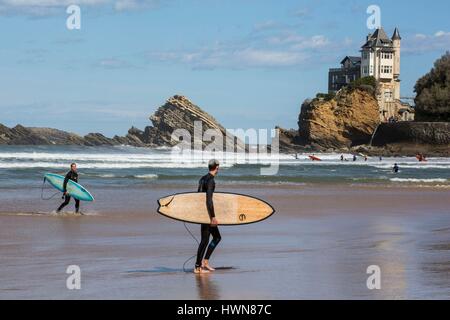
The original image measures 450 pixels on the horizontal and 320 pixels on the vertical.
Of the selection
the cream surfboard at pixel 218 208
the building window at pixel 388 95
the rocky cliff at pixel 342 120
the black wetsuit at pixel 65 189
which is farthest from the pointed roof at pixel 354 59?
the cream surfboard at pixel 218 208

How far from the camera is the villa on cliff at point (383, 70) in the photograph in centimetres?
11844

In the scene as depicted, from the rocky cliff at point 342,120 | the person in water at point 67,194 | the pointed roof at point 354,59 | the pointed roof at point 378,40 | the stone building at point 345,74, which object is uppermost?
the pointed roof at point 378,40

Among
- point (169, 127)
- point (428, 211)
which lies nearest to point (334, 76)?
point (169, 127)

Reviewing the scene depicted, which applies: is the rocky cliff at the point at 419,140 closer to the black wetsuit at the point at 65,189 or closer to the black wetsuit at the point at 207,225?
the black wetsuit at the point at 65,189

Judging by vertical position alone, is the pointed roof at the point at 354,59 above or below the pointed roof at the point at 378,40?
below

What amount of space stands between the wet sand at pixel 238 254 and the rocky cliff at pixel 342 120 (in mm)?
85988

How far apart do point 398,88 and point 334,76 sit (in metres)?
10.3

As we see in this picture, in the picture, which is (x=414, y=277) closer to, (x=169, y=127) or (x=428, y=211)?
(x=428, y=211)

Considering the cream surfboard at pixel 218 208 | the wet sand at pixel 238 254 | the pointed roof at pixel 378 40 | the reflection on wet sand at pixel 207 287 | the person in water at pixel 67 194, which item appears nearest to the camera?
the reflection on wet sand at pixel 207 287

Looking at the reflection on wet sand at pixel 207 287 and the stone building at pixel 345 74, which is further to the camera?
the stone building at pixel 345 74

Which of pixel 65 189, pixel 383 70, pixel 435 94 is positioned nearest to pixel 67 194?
pixel 65 189

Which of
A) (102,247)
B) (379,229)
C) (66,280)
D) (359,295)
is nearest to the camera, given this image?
(359,295)

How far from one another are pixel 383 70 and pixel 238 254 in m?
115
